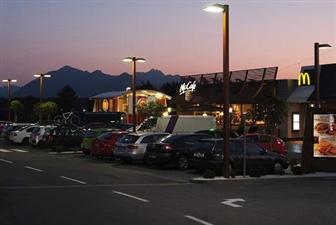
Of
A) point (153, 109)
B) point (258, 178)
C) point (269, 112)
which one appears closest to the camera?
point (258, 178)

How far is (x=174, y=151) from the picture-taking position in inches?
992

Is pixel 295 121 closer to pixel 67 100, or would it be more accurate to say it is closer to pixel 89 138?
pixel 89 138

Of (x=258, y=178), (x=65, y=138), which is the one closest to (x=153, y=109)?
(x=65, y=138)

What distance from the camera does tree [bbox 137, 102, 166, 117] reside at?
55625mm

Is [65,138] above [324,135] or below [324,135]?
below

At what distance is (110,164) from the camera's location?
91.8 feet

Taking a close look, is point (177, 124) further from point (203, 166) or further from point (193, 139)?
point (203, 166)

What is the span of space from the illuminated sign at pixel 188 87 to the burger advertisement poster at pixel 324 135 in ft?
105

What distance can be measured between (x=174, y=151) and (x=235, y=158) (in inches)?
146

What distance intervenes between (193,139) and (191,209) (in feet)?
41.1

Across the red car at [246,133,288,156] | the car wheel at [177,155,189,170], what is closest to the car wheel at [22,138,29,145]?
the red car at [246,133,288,156]

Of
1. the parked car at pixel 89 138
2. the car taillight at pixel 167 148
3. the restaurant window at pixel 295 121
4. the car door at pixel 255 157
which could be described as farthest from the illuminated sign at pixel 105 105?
the car door at pixel 255 157

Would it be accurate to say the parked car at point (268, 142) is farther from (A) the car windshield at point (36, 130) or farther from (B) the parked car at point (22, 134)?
(B) the parked car at point (22, 134)

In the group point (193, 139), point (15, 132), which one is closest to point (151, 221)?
point (193, 139)
